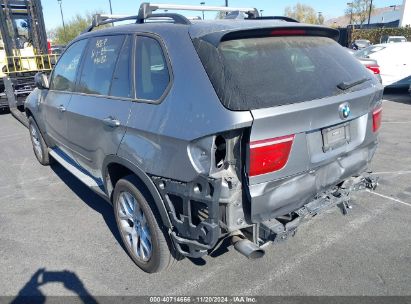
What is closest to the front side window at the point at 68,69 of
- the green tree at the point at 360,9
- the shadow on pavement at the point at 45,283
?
the shadow on pavement at the point at 45,283

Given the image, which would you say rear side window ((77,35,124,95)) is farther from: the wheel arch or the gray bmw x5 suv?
the wheel arch

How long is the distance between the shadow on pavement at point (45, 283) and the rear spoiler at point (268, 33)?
2.10 m

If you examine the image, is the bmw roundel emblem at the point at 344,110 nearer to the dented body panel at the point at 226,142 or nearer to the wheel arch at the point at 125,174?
the dented body panel at the point at 226,142

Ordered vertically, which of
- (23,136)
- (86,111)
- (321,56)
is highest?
(321,56)

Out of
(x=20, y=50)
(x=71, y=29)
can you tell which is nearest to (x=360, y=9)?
(x=71, y=29)

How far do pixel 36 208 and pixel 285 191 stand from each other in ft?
10.6

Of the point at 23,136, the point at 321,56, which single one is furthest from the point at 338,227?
the point at 23,136

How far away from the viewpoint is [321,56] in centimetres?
279

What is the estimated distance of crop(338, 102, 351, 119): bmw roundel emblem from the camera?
2516mm

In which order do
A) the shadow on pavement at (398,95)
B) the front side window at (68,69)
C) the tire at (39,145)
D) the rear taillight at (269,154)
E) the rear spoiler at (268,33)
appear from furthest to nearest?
1. the shadow on pavement at (398,95)
2. the tire at (39,145)
3. the front side window at (68,69)
4. the rear spoiler at (268,33)
5. the rear taillight at (269,154)

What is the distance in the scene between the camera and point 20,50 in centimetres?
1073

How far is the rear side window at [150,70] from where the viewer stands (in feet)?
8.42

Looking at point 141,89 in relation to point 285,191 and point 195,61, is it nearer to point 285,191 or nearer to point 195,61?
point 195,61

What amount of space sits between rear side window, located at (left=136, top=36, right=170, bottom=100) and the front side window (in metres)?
1.29
